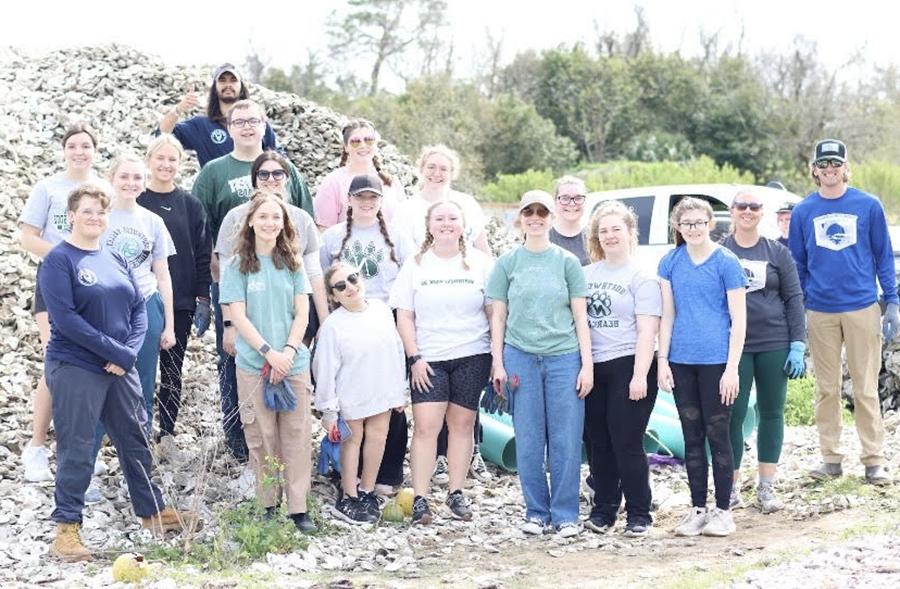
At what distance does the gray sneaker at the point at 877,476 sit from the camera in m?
7.21

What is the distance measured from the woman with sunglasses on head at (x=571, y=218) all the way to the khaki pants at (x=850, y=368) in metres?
1.71

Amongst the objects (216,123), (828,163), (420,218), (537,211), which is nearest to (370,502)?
(420,218)

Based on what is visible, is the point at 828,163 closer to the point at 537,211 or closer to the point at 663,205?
Result: the point at 537,211

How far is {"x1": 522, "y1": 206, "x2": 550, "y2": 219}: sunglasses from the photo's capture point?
20.9 feet

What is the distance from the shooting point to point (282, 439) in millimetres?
6266

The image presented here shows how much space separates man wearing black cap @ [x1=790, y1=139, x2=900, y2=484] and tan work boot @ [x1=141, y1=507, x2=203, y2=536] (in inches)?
156

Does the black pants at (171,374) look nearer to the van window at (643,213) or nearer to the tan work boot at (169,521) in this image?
the tan work boot at (169,521)

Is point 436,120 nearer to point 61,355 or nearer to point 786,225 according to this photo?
point 786,225

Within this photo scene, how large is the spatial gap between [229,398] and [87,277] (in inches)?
55.9

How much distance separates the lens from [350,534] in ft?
20.9

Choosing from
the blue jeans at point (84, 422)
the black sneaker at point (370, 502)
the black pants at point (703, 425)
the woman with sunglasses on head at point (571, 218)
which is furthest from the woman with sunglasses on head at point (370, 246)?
the black pants at point (703, 425)

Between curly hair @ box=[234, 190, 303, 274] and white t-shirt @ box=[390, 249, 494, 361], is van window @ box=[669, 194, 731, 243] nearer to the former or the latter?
white t-shirt @ box=[390, 249, 494, 361]

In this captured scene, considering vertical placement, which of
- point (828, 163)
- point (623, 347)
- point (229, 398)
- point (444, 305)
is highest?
point (828, 163)

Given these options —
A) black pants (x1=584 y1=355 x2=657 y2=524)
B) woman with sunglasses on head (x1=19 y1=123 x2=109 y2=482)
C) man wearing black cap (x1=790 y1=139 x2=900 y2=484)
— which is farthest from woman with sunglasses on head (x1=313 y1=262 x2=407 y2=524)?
man wearing black cap (x1=790 y1=139 x2=900 y2=484)
